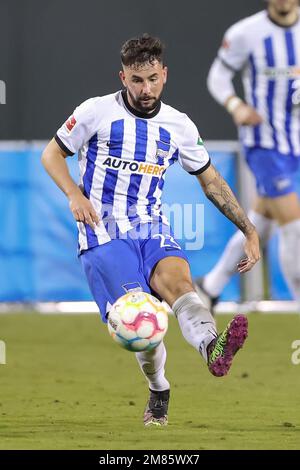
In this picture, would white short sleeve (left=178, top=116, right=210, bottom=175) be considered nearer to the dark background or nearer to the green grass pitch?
the green grass pitch

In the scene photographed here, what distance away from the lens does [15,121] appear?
1588 cm

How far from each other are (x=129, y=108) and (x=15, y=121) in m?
9.02

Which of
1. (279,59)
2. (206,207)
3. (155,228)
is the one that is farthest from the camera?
(206,207)

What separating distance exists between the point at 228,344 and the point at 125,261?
89 cm

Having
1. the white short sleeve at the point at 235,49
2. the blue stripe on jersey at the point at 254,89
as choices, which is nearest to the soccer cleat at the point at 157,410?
the blue stripe on jersey at the point at 254,89

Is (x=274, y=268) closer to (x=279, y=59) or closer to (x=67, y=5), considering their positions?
(x=279, y=59)

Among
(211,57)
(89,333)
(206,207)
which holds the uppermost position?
(211,57)

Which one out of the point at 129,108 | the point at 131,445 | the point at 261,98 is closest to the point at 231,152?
the point at 261,98

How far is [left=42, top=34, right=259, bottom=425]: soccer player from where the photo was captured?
265 inches

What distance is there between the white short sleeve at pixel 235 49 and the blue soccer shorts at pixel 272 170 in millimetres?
736

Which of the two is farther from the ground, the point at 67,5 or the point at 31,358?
the point at 67,5

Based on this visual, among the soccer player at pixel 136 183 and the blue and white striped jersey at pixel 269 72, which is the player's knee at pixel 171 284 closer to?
the soccer player at pixel 136 183

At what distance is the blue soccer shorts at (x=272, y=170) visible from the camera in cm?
1070

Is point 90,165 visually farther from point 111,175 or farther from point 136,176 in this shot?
point 136,176
